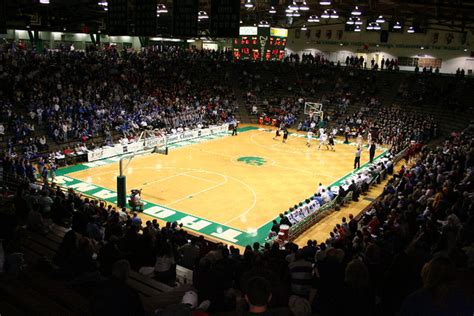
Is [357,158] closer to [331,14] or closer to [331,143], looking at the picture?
[331,143]

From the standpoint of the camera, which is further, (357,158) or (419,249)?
(357,158)

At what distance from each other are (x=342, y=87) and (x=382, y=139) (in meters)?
10.9

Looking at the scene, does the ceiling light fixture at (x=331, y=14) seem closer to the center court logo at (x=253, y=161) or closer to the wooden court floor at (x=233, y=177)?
the wooden court floor at (x=233, y=177)

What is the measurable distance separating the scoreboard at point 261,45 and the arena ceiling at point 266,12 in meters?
2.09

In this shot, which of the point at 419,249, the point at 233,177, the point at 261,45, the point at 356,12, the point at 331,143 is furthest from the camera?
the point at 261,45

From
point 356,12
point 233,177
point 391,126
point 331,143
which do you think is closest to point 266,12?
point 356,12

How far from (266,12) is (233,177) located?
→ 2390cm

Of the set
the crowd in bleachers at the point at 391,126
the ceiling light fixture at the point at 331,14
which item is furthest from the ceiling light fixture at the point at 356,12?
the crowd in bleachers at the point at 391,126

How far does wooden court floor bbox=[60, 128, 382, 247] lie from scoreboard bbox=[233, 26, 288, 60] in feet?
48.1

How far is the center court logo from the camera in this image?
1054 inches

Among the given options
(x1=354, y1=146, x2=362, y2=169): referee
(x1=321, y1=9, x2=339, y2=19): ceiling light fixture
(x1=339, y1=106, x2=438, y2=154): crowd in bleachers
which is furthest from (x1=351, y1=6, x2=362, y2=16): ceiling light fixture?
(x1=354, y1=146, x2=362, y2=169): referee

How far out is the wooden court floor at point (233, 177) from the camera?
18.9 meters

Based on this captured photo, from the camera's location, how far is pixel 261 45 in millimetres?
44062

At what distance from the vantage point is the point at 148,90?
37.7 m
